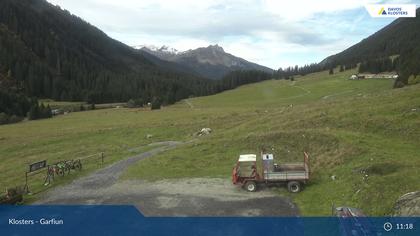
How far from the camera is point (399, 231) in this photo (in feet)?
64.9

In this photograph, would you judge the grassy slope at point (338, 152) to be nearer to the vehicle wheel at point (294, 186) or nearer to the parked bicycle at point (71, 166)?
the vehicle wheel at point (294, 186)

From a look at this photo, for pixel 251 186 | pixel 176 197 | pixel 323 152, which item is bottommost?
pixel 176 197

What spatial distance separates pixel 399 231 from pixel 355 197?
6716 millimetres

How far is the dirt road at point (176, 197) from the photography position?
27469mm

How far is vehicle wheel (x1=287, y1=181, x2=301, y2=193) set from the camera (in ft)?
101

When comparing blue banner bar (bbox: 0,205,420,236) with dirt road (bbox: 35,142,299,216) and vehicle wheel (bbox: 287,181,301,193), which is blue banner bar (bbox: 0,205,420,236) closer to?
dirt road (bbox: 35,142,299,216)

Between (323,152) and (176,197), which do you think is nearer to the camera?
(176,197)

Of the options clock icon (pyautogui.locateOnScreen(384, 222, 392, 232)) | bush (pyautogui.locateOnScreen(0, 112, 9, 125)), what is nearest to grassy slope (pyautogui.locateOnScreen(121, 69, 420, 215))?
clock icon (pyautogui.locateOnScreen(384, 222, 392, 232))

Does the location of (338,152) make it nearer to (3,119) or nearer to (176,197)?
(176,197)

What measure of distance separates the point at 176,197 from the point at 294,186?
867 cm

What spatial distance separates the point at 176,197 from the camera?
3111 cm

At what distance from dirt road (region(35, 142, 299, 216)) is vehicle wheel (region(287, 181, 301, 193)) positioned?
1384 millimetres

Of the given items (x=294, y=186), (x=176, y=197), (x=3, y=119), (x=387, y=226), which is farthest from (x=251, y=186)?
(x=3, y=119)

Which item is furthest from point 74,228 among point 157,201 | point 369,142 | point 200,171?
point 369,142
